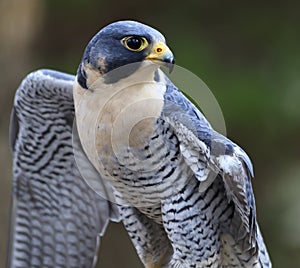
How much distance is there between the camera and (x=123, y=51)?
2580 mm

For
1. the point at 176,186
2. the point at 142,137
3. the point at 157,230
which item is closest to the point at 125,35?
the point at 142,137

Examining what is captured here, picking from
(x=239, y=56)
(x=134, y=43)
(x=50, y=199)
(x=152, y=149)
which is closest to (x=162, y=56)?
(x=134, y=43)

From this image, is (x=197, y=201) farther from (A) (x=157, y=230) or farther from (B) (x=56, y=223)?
(B) (x=56, y=223)

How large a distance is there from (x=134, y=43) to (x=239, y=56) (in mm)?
3593

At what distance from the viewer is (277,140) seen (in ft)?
19.0

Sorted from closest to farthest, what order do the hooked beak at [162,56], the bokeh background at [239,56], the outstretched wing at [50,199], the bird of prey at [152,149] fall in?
the hooked beak at [162,56], the bird of prey at [152,149], the outstretched wing at [50,199], the bokeh background at [239,56]

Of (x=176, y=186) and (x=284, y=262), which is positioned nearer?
(x=176, y=186)

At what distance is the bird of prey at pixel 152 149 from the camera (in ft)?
8.54

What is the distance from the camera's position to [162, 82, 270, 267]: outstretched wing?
2598 mm

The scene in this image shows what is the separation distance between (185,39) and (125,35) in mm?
3208

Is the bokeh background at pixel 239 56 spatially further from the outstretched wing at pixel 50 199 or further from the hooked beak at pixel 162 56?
the hooked beak at pixel 162 56

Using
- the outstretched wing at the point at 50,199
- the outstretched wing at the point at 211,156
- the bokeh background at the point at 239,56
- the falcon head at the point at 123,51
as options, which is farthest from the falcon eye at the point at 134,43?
the bokeh background at the point at 239,56

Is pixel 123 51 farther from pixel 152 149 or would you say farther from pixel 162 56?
pixel 152 149

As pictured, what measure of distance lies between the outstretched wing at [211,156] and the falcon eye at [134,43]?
0.24 metres
